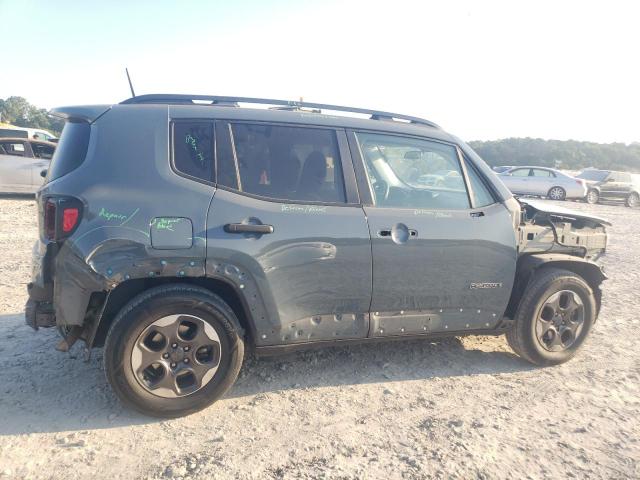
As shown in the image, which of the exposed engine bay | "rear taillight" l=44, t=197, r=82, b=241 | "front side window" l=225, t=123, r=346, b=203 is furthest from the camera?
the exposed engine bay

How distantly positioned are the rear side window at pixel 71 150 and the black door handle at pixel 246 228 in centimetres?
99

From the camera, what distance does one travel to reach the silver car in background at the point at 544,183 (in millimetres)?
20031

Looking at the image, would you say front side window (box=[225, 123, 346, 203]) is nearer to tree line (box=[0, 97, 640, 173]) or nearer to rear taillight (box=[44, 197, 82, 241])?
rear taillight (box=[44, 197, 82, 241])

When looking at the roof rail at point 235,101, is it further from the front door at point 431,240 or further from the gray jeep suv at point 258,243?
the front door at point 431,240

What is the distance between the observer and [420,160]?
3828 millimetres

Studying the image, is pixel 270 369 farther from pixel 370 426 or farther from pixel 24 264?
pixel 24 264

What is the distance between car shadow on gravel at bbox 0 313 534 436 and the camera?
2.97 meters

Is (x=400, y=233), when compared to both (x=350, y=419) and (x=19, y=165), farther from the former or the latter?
(x=19, y=165)

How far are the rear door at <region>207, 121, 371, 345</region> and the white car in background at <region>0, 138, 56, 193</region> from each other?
11076 mm

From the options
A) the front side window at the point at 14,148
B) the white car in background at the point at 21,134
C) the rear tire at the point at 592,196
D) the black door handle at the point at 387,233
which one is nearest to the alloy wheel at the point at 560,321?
the black door handle at the point at 387,233

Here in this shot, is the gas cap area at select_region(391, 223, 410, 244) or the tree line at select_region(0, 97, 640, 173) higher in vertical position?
the tree line at select_region(0, 97, 640, 173)

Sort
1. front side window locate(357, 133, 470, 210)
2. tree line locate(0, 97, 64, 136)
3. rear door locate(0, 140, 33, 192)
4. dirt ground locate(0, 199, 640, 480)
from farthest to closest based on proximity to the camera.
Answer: tree line locate(0, 97, 64, 136) < rear door locate(0, 140, 33, 192) < front side window locate(357, 133, 470, 210) < dirt ground locate(0, 199, 640, 480)

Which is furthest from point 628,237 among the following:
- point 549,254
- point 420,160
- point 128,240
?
point 128,240

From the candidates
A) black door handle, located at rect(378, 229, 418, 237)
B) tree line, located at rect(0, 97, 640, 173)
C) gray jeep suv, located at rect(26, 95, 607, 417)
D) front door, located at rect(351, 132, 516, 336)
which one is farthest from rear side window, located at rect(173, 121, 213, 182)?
tree line, located at rect(0, 97, 640, 173)
